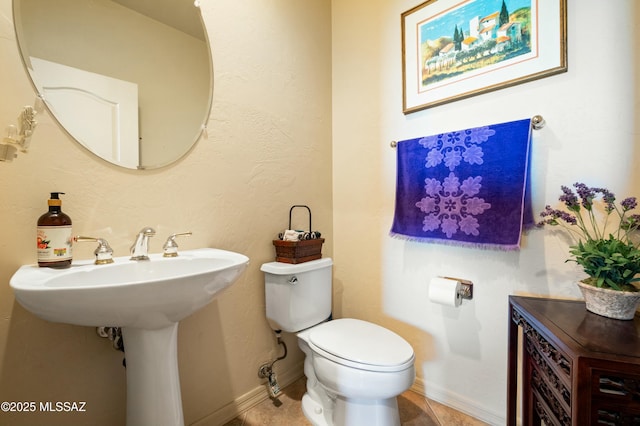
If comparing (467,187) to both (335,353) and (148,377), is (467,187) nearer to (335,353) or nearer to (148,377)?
(335,353)

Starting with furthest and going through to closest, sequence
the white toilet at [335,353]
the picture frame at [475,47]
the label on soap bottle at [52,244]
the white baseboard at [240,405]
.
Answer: the white baseboard at [240,405], the picture frame at [475,47], the white toilet at [335,353], the label on soap bottle at [52,244]

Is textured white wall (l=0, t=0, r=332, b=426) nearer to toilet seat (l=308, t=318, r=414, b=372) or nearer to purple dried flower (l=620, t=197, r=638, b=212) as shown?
toilet seat (l=308, t=318, r=414, b=372)

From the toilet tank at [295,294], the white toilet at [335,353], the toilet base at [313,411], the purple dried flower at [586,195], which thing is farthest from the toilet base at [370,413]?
the purple dried flower at [586,195]

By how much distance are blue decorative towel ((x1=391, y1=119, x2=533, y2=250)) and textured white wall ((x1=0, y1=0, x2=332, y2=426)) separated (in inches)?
21.7

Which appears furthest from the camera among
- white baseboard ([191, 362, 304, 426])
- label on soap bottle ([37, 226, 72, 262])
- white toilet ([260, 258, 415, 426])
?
white baseboard ([191, 362, 304, 426])

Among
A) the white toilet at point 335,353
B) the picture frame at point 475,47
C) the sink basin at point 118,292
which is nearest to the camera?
the sink basin at point 118,292

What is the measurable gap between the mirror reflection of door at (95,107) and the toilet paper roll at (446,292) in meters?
1.33

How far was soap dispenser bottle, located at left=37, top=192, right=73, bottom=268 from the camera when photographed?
2.52 feet

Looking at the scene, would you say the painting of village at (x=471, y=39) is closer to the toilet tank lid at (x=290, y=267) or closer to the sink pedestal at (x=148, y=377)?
the toilet tank lid at (x=290, y=267)

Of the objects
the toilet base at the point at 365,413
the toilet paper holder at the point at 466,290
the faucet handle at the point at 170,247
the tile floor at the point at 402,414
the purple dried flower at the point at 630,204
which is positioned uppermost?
the purple dried flower at the point at 630,204

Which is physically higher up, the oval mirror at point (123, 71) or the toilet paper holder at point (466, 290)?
the oval mirror at point (123, 71)

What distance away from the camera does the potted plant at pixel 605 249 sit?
0.79 metres

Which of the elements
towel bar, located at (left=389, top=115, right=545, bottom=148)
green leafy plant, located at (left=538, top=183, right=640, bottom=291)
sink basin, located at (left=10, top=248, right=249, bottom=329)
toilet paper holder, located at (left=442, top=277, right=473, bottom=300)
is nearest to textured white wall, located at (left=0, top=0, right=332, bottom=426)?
sink basin, located at (left=10, top=248, right=249, bottom=329)

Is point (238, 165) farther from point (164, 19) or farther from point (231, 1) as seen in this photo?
A: point (231, 1)
